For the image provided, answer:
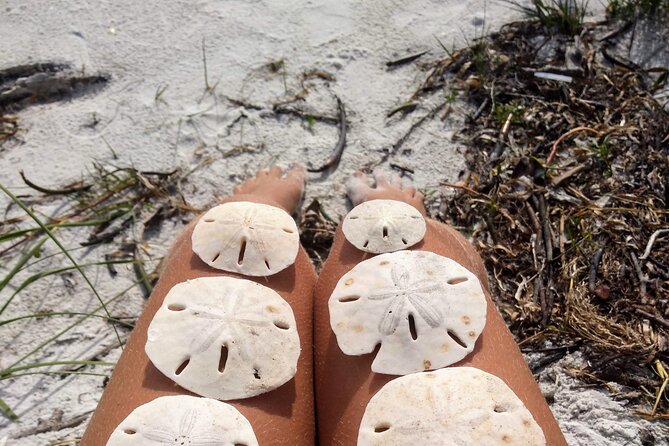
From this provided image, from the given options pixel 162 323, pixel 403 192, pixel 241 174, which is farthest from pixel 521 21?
pixel 162 323

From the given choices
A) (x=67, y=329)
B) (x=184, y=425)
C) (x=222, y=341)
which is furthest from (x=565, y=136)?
(x=67, y=329)

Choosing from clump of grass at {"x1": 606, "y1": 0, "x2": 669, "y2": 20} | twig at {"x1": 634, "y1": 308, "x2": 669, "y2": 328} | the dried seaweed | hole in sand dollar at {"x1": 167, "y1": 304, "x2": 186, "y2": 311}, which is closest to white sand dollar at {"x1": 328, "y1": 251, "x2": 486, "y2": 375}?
hole in sand dollar at {"x1": 167, "y1": 304, "x2": 186, "y2": 311}

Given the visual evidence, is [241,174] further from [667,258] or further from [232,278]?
[667,258]

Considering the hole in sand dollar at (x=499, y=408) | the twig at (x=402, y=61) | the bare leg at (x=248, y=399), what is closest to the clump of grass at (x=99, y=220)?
the bare leg at (x=248, y=399)

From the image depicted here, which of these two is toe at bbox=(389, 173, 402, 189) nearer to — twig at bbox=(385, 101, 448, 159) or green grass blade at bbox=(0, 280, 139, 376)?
twig at bbox=(385, 101, 448, 159)

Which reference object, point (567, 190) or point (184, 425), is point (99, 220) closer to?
point (184, 425)

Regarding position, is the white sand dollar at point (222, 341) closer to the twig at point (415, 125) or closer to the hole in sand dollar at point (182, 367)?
the hole in sand dollar at point (182, 367)
